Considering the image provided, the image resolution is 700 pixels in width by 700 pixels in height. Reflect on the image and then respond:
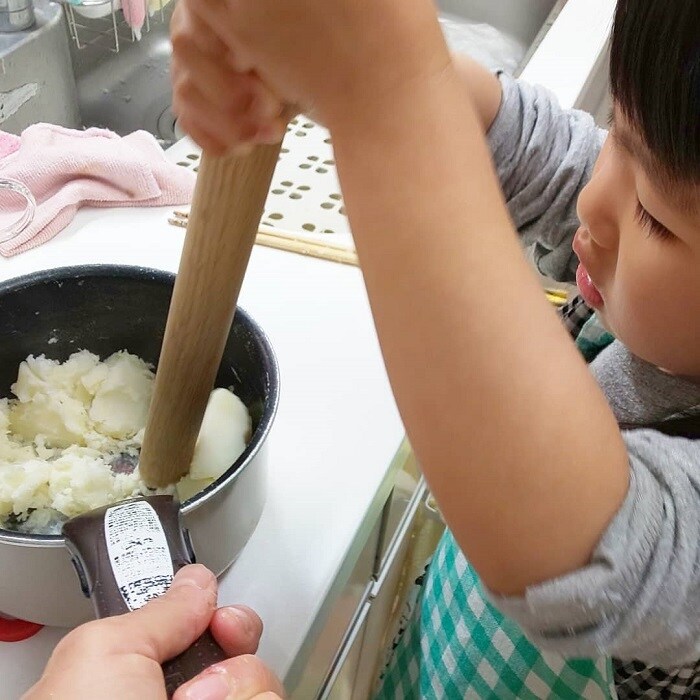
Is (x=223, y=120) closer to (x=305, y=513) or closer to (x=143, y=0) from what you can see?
(x=305, y=513)

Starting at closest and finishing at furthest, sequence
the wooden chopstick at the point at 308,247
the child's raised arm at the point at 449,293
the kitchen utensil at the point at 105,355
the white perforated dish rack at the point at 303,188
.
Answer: the child's raised arm at the point at 449,293, the kitchen utensil at the point at 105,355, the wooden chopstick at the point at 308,247, the white perforated dish rack at the point at 303,188

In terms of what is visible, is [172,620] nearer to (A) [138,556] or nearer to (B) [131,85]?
(A) [138,556]

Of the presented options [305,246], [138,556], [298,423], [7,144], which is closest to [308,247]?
[305,246]

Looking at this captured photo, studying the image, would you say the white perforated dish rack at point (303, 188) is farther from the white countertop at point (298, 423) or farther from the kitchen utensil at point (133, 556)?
the kitchen utensil at point (133, 556)

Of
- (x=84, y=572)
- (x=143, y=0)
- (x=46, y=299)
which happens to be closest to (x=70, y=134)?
(x=143, y=0)

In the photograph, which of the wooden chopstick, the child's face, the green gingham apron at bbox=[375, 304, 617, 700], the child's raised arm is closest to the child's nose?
the child's face

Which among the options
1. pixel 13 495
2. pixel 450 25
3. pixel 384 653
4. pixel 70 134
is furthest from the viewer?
pixel 450 25

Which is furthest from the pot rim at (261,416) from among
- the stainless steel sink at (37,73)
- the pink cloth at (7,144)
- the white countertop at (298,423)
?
the stainless steel sink at (37,73)

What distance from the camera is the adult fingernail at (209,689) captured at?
0.31 m

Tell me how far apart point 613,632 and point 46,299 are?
1.35 feet

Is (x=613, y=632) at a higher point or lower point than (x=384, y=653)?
higher

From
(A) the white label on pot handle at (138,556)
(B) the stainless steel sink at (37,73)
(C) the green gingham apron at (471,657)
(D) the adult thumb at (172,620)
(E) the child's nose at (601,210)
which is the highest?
(E) the child's nose at (601,210)

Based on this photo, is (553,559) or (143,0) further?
(143,0)

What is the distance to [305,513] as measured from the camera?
55cm
